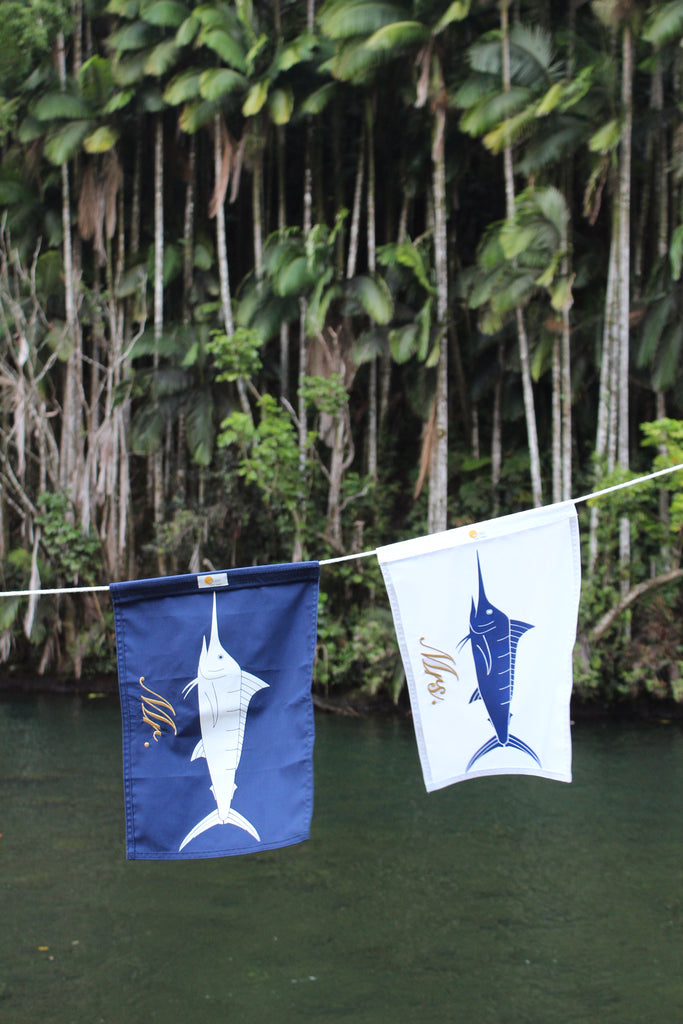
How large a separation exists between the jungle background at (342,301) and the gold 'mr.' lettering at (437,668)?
6657 mm

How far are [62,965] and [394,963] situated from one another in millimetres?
1834

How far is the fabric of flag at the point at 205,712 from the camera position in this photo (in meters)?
3.65

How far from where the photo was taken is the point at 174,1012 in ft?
16.2

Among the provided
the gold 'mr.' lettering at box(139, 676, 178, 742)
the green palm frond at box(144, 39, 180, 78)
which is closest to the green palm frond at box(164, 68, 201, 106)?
the green palm frond at box(144, 39, 180, 78)

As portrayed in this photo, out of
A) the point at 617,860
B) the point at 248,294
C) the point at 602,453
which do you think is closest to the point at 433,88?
the point at 248,294

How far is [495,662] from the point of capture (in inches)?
156

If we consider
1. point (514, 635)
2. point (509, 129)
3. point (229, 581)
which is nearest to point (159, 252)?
point (509, 129)

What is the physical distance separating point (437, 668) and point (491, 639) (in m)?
0.24

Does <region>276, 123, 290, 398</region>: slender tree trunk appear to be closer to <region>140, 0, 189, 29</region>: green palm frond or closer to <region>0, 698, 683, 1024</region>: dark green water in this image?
<region>140, 0, 189, 29</region>: green palm frond

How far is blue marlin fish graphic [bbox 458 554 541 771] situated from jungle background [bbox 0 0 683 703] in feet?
21.4

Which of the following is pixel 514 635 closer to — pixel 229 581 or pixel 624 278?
pixel 229 581

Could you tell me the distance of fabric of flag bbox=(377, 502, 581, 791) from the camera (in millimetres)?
3877

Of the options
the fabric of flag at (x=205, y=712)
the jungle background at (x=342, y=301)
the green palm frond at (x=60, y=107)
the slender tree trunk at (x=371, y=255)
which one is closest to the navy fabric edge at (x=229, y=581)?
the fabric of flag at (x=205, y=712)

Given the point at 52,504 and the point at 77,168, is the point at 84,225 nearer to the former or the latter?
the point at 77,168
